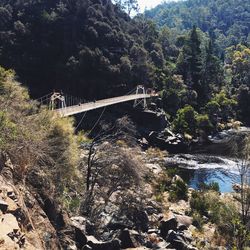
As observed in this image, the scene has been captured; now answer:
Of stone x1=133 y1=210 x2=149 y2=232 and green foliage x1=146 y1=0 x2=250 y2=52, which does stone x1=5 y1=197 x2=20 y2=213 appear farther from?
green foliage x1=146 y1=0 x2=250 y2=52

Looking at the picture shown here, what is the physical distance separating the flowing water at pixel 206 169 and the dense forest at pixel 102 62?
6.91 metres

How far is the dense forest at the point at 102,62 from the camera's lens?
3850cm

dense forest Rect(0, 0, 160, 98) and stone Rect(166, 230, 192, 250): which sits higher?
dense forest Rect(0, 0, 160, 98)

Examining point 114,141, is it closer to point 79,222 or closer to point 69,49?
point 79,222

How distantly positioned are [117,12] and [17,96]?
132 ft

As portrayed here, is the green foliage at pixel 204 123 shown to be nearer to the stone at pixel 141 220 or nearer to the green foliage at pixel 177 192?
the green foliage at pixel 177 192

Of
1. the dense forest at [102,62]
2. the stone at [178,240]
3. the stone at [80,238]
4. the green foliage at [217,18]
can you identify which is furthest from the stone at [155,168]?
the green foliage at [217,18]

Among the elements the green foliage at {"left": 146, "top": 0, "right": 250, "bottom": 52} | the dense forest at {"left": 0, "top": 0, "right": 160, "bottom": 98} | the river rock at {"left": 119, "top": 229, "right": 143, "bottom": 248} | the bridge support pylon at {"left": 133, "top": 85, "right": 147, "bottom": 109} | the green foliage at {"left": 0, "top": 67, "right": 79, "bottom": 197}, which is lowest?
the river rock at {"left": 119, "top": 229, "right": 143, "bottom": 248}

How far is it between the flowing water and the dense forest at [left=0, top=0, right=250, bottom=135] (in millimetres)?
6910

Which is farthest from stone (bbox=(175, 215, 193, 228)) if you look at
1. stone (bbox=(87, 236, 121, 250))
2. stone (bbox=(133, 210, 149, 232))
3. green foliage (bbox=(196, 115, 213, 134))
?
green foliage (bbox=(196, 115, 213, 134))

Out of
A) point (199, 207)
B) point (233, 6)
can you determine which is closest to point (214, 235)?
point (199, 207)

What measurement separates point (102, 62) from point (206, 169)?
1663cm

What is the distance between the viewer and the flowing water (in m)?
24.5

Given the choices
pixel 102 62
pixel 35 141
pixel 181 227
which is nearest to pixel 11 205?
pixel 35 141
